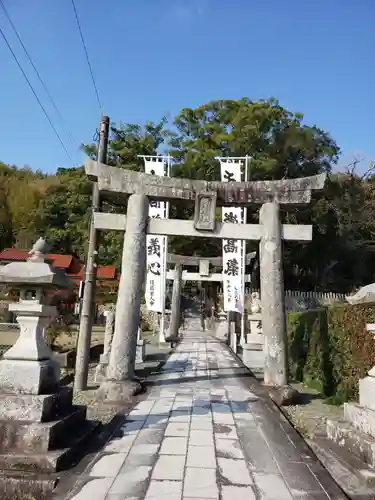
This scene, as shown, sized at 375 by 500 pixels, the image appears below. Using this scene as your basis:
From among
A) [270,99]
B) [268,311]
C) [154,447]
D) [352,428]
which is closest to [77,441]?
[154,447]

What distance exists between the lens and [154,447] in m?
4.33

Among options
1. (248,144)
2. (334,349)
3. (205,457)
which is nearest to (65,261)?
(248,144)

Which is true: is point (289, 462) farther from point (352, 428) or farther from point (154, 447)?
point (154, 447)

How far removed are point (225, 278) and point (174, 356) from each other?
10.4 ft

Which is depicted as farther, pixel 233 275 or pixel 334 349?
pixel 233 275

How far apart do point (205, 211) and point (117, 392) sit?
12.8 feet

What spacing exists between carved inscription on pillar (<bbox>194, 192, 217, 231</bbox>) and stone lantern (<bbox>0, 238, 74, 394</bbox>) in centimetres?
440

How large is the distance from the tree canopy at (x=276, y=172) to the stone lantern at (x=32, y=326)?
1870cm

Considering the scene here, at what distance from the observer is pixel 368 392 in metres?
3.77

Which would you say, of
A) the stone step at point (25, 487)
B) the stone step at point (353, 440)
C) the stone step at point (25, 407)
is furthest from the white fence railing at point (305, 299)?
the stone step at point (25, 487)

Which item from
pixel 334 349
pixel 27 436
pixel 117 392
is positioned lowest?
pixel 117 392

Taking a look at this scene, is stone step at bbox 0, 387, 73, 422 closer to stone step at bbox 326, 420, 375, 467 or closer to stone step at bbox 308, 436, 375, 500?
stone step at bbox 308, 436, 375, 500

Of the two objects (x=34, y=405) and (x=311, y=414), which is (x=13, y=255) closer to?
(x=311, y=414)

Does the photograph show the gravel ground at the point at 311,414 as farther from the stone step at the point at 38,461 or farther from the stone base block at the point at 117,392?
the stone step at the point at 38,461
